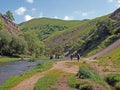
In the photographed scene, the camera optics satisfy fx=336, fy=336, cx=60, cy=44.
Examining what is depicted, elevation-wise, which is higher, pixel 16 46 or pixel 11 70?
pixel 16 46

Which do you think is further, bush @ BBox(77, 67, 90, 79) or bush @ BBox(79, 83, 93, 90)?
bush @ BBox(77, 67, 90, 79)

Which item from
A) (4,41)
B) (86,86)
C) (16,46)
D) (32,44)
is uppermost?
(32,44)

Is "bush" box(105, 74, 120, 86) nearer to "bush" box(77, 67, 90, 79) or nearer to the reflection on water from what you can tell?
"bush" box(77, 67, 90, 79)

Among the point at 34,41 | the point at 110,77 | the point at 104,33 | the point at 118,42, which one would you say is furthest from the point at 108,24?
the point at 110,77

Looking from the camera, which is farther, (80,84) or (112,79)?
(112,79)

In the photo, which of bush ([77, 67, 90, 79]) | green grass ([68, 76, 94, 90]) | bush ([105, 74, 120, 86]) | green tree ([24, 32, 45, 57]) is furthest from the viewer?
green tree ([24, 32, 45, 57])

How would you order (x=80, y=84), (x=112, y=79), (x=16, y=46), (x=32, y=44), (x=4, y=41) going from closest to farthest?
(x=80, y=84)
(x=112, y=79)
(x=4, y=41)
(x=16, y=46)
(x=32, y=44)

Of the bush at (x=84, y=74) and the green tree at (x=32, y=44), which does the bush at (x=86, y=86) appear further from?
the green tree at (x=32, y=44)

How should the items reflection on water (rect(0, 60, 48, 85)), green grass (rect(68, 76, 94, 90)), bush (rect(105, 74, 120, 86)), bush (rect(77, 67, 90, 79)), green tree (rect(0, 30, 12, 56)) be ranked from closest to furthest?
1. green grass (rect(68, 76, 94, 90))
2. bush (rect(105, 74, 120, 86))
3. bush (rect(77, 67, 90, 79))
4. reflection on water (rect(0, 60, 48, 85))
5. green tree (rect(0, 30, 12, 56))

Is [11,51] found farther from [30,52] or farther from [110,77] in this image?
[110,77]

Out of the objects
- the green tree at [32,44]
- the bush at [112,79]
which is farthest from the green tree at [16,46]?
the bush at [112,79]

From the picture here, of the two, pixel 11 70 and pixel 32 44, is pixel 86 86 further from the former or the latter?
pixel 32 44

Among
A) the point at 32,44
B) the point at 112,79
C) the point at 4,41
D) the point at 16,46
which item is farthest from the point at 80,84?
the point at 32,44

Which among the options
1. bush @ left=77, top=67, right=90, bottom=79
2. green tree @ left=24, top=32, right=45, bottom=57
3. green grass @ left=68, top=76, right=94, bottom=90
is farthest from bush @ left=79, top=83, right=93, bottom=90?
green tree @ left=24, top=32, right=45, bottom=57
